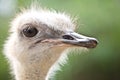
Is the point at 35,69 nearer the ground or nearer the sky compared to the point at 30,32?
nearer the ground

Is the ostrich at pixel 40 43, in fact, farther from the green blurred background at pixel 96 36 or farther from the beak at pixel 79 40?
the green blurred background at pixel 96 36

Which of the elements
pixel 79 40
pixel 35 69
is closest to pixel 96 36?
pixel 35 69

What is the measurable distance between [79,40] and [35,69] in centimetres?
36

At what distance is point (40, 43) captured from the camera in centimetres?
333

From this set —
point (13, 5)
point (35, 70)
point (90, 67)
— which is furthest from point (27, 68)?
point (90, 67)

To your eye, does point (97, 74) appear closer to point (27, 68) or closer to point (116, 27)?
point (116, 27)

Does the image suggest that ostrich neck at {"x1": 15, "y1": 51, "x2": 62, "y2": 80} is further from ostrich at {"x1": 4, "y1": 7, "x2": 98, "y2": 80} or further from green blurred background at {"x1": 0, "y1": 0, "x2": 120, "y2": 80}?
green blurred background at {"x1": 0, "y1": 0, "x2": 120, "y2": 80}

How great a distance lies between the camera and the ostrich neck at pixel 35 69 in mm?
3336

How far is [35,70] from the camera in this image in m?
3.40

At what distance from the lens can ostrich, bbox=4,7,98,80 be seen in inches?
129

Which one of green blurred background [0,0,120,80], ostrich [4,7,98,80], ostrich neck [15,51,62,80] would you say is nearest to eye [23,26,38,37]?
ostrich [4,7,98,80]

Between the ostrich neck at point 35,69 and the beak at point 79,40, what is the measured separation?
0.11 m

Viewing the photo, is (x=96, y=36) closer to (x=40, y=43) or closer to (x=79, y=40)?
(x=40, y=43)

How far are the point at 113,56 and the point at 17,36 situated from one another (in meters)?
3.02
